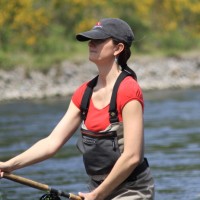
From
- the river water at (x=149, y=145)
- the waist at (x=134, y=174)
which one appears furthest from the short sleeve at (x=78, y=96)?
the river water at (x=149, y=145)

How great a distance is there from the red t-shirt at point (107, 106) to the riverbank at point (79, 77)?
98.3ft

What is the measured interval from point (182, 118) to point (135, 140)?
18635 mm

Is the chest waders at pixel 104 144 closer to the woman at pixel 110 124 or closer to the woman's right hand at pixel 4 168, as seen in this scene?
the woman at pixel 110 124

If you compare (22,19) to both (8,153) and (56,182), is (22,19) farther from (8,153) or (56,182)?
(56,182)

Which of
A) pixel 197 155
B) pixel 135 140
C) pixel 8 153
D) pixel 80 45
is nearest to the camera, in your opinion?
pixel 135 140

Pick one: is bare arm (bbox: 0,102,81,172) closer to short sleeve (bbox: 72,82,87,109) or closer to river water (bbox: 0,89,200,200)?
short sleeve (bbox: 72,82,87,109)

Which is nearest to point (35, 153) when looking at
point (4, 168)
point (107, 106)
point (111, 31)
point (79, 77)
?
point (4, 168)

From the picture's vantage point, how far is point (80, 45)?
42.0m

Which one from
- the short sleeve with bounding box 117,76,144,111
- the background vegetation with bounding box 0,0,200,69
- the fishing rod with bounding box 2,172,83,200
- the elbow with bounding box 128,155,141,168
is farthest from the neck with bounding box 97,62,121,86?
the background vegetation with bounding box 0,0,200,69

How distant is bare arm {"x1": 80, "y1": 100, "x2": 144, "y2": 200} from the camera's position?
16.9 feet

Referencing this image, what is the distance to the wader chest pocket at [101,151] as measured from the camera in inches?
209

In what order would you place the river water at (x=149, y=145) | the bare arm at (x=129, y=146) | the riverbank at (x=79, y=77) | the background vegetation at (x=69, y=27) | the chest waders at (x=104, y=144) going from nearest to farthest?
the bare arm at (x=129, y=146) < the chest waders at (x=104, y=144) < the river water at (x=149, y=145) < the riverbank at (x=79, y=77) < the background vegetation at (x=69, y=27)

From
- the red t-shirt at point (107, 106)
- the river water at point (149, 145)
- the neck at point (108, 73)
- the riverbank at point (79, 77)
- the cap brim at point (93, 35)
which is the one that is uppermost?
the riverbank at point (79, 77)

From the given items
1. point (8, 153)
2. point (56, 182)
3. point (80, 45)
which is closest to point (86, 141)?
point (56, 182)
